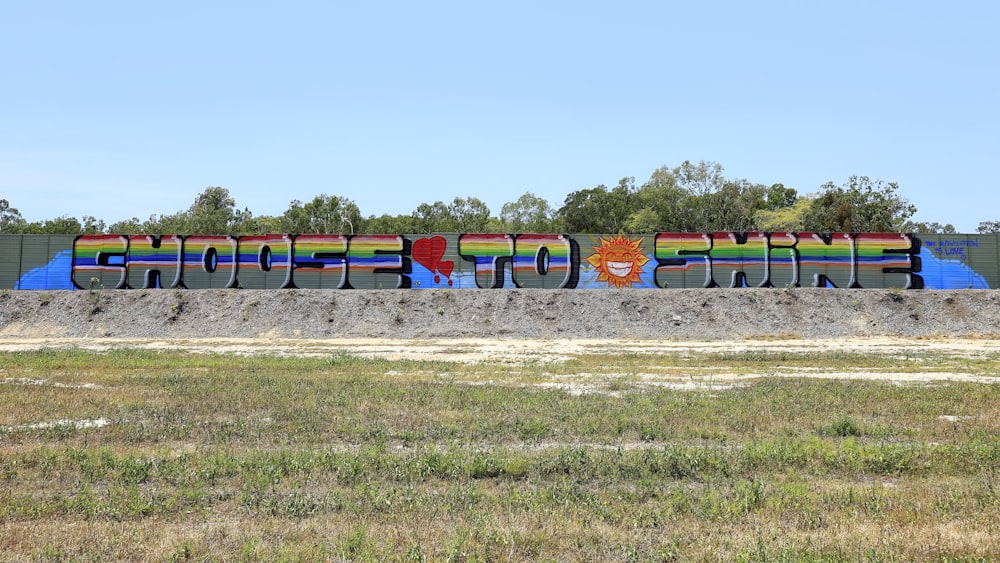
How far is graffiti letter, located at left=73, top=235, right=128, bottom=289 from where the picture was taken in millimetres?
50500

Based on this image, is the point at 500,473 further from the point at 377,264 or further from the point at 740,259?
the point at 740,259

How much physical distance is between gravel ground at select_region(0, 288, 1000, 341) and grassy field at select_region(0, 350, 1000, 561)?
920 inches

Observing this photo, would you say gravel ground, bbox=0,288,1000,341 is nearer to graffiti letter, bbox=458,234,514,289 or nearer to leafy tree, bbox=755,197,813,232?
graffiti letter, bbox=458,234,514,289

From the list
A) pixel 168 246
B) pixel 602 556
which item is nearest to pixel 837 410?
pixel 602 556

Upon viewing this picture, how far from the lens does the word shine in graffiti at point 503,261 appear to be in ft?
161

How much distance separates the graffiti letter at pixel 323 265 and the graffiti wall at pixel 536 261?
7 cm

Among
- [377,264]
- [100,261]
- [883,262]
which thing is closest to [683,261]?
[883,262]

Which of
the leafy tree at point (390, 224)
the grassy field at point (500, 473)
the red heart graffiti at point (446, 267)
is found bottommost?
the grassy field at point (500, 473)

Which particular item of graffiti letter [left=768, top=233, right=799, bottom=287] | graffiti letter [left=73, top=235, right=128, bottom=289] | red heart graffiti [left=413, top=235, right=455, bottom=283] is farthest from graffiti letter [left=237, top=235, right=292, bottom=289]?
graffiti letter [left=768, top=233, right=799, bottom=287]

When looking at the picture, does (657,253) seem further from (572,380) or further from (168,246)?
(168,246)

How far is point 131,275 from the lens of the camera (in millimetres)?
50469

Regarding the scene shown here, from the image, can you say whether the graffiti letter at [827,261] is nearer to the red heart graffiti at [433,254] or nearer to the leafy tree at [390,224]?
the red heart graffiti at [433,254]

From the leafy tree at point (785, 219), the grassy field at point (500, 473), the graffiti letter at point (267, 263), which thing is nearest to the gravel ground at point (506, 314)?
the graffiti letter at point (267, 263)

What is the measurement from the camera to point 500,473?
33.4ft
